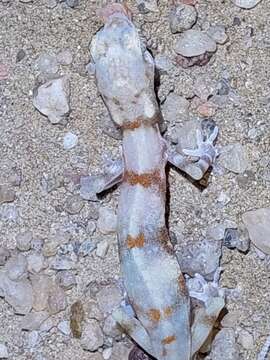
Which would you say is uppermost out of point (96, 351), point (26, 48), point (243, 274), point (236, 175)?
point (26, 48)

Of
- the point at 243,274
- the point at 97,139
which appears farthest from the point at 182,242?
the point at 97,139

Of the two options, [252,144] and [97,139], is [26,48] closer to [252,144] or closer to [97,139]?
[97,139]

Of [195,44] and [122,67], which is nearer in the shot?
[122,67]

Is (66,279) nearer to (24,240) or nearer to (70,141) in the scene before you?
(24,240)

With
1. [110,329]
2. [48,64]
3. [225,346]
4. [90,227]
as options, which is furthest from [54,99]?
[225,346]

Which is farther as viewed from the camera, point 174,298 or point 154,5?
point 154,5

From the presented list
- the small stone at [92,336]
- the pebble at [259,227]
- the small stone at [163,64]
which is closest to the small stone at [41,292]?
the small stone at [92,336]

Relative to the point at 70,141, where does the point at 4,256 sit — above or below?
below
